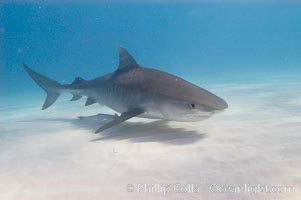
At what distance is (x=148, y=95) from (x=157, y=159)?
5.34 ft

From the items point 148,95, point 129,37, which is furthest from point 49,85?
point 129,37

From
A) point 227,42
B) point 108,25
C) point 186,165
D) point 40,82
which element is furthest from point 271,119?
point 227,42

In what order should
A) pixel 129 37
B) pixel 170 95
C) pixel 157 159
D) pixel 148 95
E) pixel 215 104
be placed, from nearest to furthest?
pixel 157 159 → pixel 215 104 → pixel 170 95 → pixel 148 95 → pixel 129 37

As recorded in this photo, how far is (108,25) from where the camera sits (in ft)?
507

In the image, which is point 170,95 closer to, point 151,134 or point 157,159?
point 151,134

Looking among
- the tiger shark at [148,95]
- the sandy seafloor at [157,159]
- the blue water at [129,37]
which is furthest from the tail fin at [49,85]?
the blue water at [129,37]

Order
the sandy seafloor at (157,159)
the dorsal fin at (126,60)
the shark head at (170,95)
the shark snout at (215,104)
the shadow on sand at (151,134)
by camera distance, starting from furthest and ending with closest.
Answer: the dorsal fin at (126,60) → the shadow on sand at (151,134) → the shark head at (170,95) → the shark snout at (215,104) → the sandy seafloor at (157,159)

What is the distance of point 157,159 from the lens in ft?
12.7

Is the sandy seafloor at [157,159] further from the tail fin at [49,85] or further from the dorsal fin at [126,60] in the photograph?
the tail fin at [49,85]

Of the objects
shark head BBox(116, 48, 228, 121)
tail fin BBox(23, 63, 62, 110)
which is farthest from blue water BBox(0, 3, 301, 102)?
shark head BBox(116, 48, 228, 121)

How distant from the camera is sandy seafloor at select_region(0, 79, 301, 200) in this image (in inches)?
116

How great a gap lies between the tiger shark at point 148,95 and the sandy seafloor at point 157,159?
44cm

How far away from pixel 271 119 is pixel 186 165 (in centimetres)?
314

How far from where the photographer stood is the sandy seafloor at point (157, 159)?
9.68 ft
